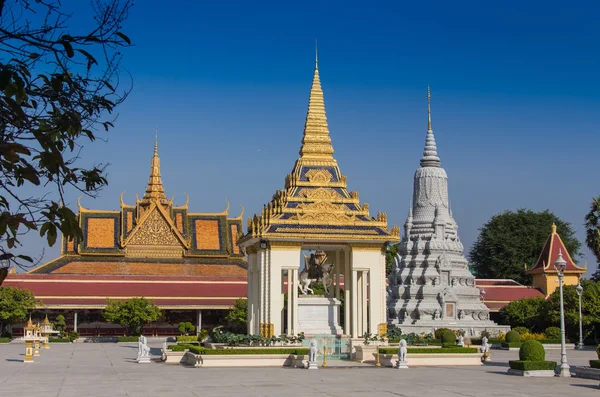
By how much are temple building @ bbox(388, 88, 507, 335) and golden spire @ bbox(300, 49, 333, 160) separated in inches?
738

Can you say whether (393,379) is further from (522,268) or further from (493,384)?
(522,268)

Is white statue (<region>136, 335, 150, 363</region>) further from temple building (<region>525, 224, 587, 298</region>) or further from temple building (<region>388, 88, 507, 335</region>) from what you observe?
temple building (<region>525, 224, 587, 298</region>)

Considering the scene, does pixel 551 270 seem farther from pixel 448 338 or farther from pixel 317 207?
pixel 317 207

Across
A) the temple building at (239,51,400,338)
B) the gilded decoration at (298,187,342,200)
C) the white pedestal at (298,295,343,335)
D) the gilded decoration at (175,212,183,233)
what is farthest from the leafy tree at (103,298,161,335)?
the gilded decoration at (298,187,342,200)

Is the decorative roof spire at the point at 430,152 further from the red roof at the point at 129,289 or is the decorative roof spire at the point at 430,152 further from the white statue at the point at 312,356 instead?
the white statue at the point at 312,356

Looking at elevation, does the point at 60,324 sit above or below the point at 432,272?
below

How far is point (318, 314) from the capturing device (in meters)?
31.8

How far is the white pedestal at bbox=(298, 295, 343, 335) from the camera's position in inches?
1242

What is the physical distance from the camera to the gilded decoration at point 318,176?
3297 centimetres

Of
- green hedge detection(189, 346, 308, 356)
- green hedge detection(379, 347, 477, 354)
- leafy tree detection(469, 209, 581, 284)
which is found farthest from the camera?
leafy tree detection(469, 209, 581, 284)

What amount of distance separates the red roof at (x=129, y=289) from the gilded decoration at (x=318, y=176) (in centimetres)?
2266

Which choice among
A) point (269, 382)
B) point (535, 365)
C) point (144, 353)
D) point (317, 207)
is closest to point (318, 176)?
point (317, 207)

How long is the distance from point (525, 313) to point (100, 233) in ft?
102

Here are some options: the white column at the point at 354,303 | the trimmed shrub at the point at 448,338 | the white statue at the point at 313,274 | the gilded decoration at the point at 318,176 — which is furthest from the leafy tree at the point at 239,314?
the white column at the point at 354,303
